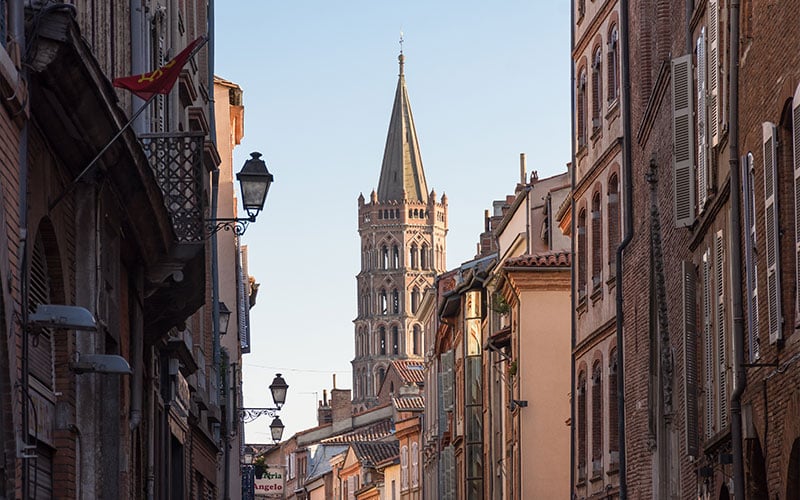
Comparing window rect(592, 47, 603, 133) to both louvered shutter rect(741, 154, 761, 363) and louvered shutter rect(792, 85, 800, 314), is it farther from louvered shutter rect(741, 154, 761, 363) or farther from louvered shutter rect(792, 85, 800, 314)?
louvered shutter rect(792, 85, 800, 314)

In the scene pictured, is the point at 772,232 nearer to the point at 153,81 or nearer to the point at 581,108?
the point at 153,81

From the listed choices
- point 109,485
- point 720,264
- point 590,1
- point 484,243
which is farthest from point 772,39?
point 484,243

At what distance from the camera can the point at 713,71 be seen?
798 inches

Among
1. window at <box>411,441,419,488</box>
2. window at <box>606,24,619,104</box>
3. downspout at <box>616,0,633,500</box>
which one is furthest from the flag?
window at <box>411,441,419,488</box>

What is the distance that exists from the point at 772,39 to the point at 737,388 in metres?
3.72

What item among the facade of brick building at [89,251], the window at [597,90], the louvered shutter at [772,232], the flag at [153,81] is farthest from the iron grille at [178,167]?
the window at [597,90]

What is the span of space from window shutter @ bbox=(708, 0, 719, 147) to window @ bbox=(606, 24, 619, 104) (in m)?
11.2

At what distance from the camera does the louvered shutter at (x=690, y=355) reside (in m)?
21.8

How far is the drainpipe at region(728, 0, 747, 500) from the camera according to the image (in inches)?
687

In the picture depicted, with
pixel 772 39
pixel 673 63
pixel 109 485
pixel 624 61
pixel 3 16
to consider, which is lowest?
pixel 109 485

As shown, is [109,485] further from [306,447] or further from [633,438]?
[306,447]

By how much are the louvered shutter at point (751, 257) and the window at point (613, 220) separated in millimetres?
14340

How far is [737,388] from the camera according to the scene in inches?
691

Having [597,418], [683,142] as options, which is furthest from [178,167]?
[597,418]
